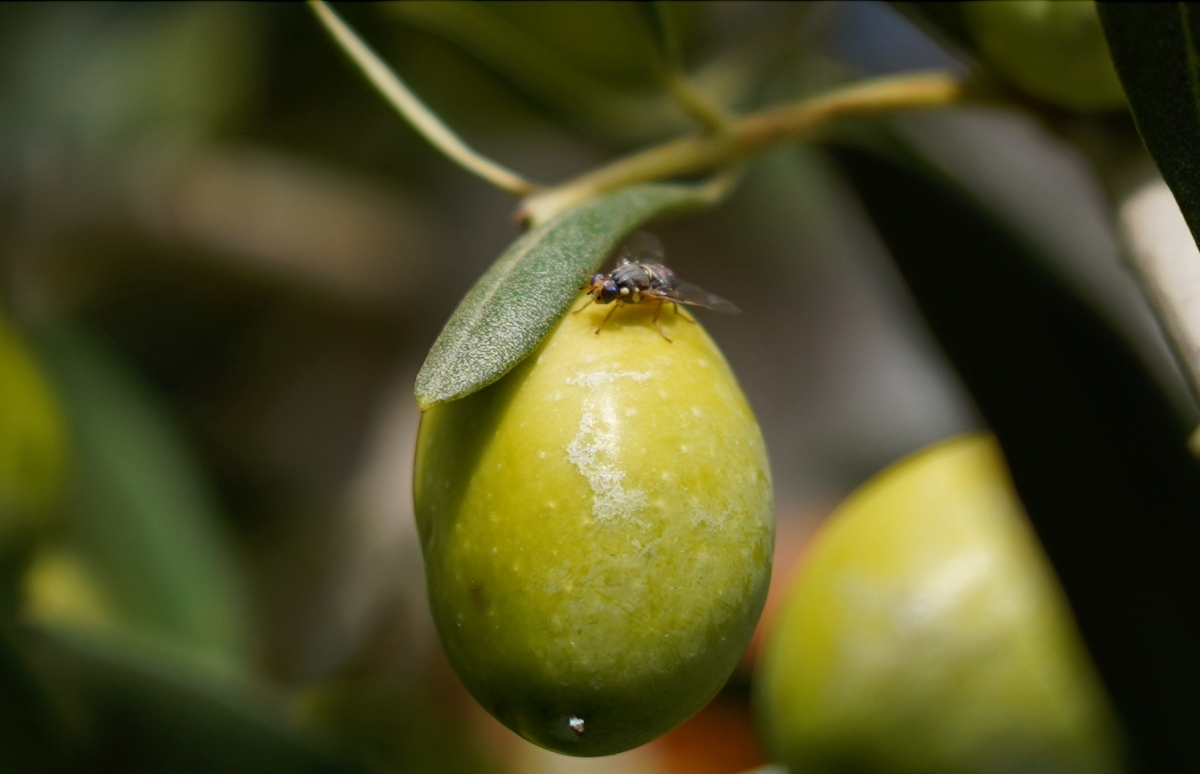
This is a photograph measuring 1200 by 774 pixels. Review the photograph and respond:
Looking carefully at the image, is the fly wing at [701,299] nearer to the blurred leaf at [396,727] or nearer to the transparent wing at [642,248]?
the transparent wing at [642,248]

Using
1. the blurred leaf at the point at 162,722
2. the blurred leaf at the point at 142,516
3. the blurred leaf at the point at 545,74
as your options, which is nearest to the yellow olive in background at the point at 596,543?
the blurred leaf at the point at 162,722

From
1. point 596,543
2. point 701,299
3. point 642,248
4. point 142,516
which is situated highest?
point 142,516

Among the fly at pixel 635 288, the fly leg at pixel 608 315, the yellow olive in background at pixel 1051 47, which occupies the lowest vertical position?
the fly leg at pixel 608 315

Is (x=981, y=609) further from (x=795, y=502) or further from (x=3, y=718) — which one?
(x=795, y=502)

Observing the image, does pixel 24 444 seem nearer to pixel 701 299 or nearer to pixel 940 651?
pixel 701 299

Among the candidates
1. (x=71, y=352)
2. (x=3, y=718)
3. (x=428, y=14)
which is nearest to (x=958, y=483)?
(x=428, y=14)

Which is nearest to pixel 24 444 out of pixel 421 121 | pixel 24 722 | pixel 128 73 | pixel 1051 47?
pixel 24 722

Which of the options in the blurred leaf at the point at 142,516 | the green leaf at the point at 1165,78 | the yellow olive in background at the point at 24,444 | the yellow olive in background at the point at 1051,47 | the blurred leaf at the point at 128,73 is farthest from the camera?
the blurred leaf at the point at 128,73
